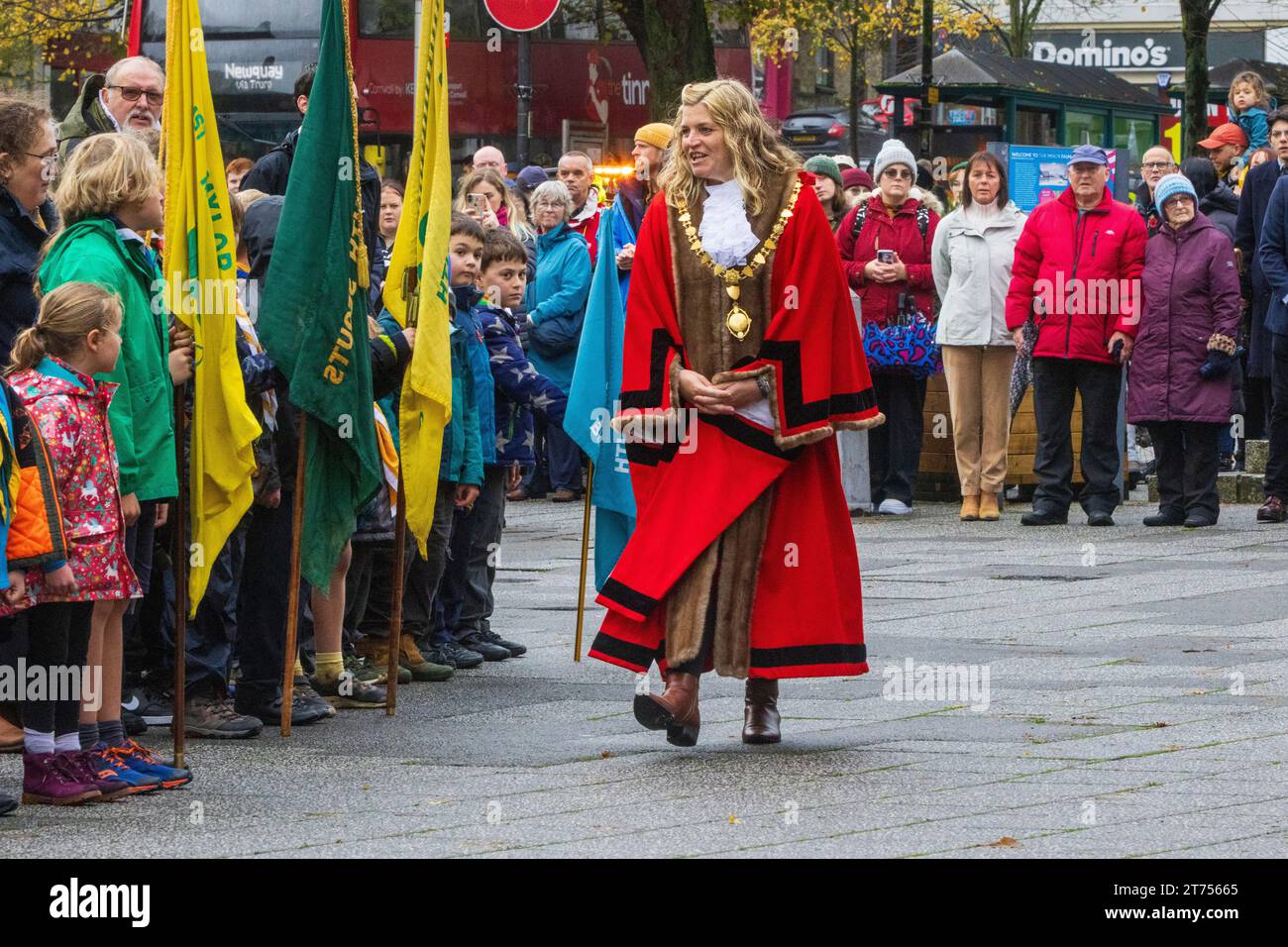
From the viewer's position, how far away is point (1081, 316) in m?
14.0

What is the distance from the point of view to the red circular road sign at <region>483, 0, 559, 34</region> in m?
18.1

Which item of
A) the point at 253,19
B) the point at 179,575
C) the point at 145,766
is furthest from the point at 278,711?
the point at 253,19

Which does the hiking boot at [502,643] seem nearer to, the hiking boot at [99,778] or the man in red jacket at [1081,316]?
the hiking boot at [99,778]

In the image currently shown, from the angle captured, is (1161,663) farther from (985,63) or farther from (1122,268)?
(985,63)

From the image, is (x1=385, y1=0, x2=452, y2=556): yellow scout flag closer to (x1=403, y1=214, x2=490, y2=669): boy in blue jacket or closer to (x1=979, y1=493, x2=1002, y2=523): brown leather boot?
(x1=403, y1=214, x2=490, y2=669): boy in blue jacket

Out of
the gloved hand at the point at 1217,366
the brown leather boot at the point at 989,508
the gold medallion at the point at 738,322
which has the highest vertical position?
the gold medallion at the point at 738,322

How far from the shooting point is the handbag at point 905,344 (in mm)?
14586

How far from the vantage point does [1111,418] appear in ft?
46.8

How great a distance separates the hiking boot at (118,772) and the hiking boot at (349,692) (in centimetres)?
177

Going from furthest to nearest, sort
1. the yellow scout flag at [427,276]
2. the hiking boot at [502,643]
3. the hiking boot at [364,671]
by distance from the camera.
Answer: the hiking boot at [502,643]
the hiking boot at [364,671]
the yellow scout flag at [427,276]

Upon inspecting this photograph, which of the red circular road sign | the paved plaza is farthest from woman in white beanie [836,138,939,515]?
the red circular road sign

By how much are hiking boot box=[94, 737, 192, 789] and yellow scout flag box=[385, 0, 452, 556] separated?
168 cm

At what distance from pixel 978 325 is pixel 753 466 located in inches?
292

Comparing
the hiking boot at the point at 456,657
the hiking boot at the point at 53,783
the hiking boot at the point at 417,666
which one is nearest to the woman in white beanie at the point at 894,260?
the hiking boot at the point at 456,657
